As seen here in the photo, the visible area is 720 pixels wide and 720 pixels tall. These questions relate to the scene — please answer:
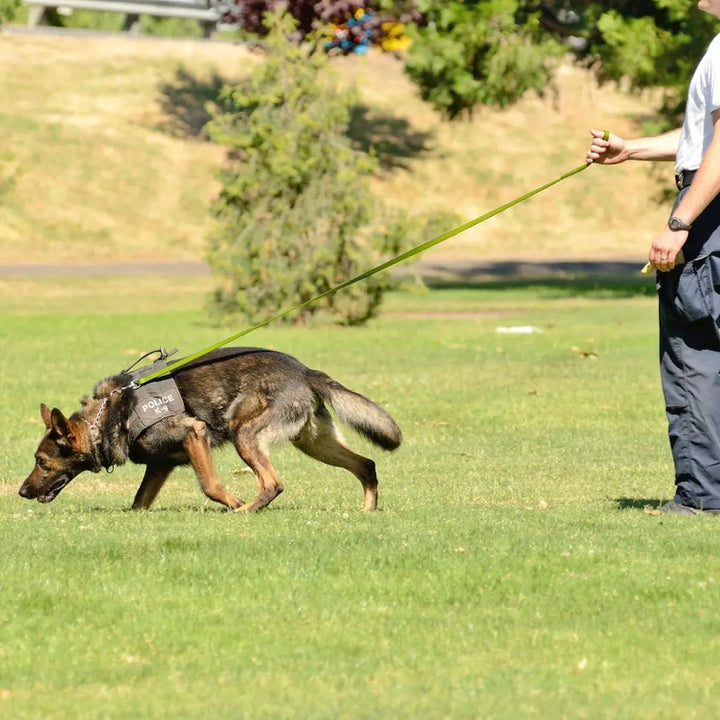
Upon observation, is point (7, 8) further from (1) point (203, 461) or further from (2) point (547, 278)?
(1) point (203, 461)

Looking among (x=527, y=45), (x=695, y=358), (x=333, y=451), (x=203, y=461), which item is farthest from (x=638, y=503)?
(x=527, y=45)

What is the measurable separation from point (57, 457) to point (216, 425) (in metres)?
0.94

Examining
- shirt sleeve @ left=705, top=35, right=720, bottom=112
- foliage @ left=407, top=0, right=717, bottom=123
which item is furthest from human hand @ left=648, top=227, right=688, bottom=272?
foliage @ left=407, top=0, right=717, bottom=123

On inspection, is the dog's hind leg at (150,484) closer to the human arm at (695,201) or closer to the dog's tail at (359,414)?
the dog's tail at (359,414)

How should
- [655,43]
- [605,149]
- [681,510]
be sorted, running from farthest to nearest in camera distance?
[655,43] → [605,149] → [681,510]

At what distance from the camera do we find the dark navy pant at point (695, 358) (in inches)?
286

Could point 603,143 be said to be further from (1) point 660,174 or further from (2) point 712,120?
(1) point 660,174

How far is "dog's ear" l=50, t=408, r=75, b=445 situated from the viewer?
26.9 ft

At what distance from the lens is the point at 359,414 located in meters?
8.30

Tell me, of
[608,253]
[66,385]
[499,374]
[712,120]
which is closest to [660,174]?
[608,253]

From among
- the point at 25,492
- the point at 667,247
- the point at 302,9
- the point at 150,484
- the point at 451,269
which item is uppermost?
the point at 667,247

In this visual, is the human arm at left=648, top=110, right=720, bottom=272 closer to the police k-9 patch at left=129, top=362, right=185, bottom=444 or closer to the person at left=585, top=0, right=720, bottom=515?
the person at left=585, top=0, right=720, bottom=515

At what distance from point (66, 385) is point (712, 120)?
9590 millimetres

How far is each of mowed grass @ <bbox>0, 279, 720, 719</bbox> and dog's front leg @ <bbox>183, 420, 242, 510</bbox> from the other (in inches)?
7.7
